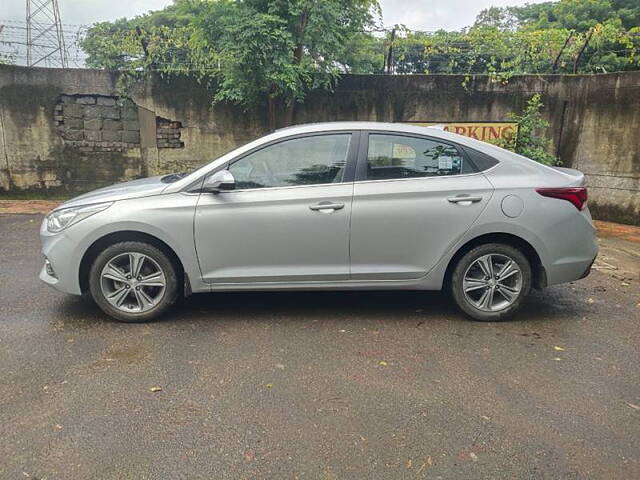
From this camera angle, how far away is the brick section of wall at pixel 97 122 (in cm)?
967

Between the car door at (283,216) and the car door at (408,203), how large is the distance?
126mm

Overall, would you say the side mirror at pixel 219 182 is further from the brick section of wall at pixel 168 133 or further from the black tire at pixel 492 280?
the brick section of wall at pixel 168 133

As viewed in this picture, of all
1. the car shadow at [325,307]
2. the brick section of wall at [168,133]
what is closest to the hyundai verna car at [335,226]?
the car shadow at [325,307]

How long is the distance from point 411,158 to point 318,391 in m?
2.12

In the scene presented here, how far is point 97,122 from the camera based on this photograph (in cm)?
973

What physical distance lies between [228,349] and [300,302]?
1161 millimetres

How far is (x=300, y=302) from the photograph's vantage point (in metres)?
4.74

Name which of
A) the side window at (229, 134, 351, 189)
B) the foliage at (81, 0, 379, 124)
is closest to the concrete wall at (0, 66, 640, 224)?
the foliage at (81, 0, 379, 124)

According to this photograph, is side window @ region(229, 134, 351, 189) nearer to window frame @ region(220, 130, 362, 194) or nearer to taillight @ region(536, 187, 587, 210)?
window frame @ region(220, 130, 362, 194)

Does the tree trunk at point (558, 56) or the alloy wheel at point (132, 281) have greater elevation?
the tree trunk at point (558, 56)

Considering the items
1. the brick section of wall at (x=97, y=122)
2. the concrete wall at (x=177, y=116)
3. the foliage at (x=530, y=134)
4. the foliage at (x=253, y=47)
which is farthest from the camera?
the brick section of wall at (x=97, y=122)

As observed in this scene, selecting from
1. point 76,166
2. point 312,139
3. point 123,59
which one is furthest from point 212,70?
point 312,139

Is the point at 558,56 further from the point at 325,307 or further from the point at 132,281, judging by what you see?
the point at 132,281

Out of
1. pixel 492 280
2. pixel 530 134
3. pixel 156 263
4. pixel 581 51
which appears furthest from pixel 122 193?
pixel 581 51
